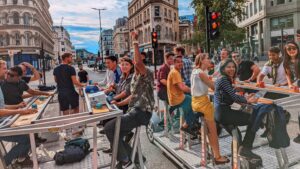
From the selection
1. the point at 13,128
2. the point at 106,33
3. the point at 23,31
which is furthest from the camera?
the point at 106,33

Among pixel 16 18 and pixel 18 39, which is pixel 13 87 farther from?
pixel 16 18

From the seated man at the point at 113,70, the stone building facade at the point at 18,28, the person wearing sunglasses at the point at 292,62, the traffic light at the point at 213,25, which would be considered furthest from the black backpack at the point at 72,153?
the stone building facade at the point at 18,28

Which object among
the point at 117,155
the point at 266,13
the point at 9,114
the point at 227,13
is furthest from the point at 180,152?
the point at 266,13

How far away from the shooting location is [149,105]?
4336mm

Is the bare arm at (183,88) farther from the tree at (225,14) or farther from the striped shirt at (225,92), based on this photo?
the tree at (225,14)

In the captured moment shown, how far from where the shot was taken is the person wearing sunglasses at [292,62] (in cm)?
553

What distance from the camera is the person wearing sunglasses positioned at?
5.53m

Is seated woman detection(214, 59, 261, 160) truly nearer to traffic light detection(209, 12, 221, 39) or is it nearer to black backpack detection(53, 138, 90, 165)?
black backpack detection(53, 138, 90, 165)

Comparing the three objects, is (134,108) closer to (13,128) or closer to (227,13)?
(13,128)

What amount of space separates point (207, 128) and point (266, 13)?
45.0 meters

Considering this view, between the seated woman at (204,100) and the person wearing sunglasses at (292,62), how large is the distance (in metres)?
2.05

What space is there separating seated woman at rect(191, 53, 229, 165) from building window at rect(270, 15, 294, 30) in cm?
4363

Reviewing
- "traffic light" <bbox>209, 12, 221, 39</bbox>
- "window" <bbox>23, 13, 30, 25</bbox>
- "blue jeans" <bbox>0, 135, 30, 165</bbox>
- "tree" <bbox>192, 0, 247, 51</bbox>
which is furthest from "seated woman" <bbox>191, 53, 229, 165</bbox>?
"window" <bbox>23, 13, 30, 25</bbox>

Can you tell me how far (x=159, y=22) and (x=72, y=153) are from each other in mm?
50837
